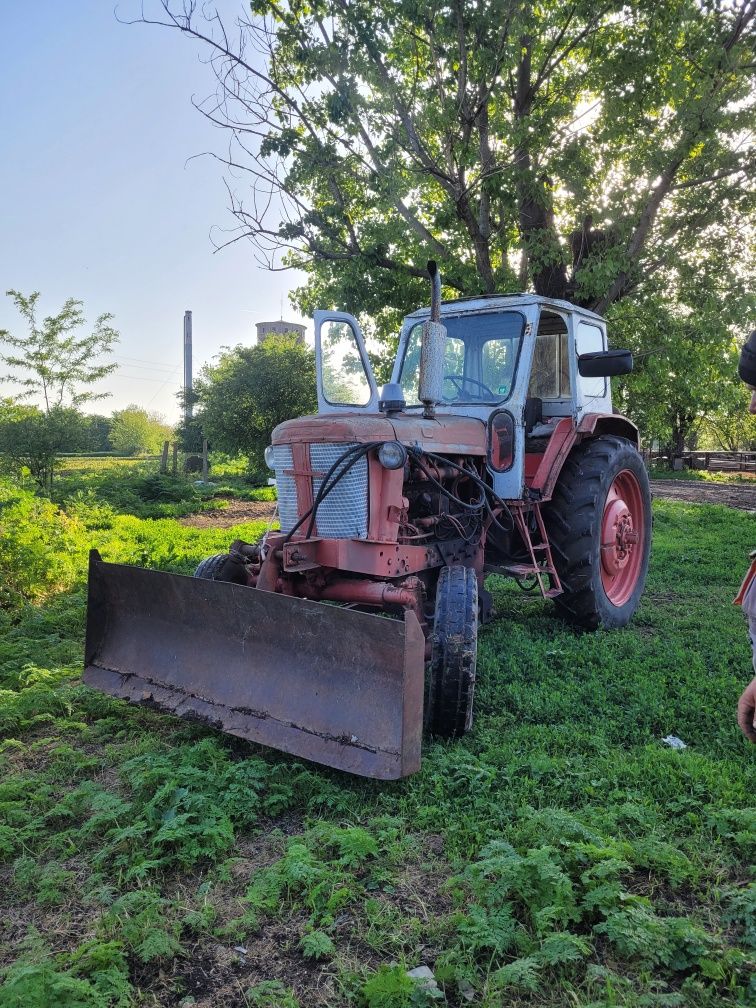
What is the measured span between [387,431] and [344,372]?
99 centimetres

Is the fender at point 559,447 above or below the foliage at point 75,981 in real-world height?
above

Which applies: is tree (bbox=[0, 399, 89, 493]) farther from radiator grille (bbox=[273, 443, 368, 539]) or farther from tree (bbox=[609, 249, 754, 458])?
radiator grille (bbox=[273, 443, 368, 539])

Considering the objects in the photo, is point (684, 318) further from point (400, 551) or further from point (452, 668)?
point (452, 668)

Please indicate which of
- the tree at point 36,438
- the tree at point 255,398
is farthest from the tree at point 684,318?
the tree at point 36,438

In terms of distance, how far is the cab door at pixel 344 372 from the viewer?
4.84m

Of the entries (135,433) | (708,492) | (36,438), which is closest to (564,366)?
(36,438)

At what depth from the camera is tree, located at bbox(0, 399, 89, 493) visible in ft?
47.7

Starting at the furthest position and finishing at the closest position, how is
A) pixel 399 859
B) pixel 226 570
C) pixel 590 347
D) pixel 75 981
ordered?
pixel 590 347, pixel 226 570, pixel 399 859, pixel 75 981

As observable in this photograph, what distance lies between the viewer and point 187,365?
2605 centimetres

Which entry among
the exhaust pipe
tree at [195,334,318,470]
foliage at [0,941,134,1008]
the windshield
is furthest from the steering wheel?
tree at [195,334,318,470]

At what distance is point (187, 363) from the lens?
26.1 metres

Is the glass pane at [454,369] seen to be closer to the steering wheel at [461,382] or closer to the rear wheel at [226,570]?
the steering wheel at [461,382]

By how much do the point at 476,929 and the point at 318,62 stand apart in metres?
9.90

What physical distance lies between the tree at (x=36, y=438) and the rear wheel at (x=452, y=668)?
40.6 feet
